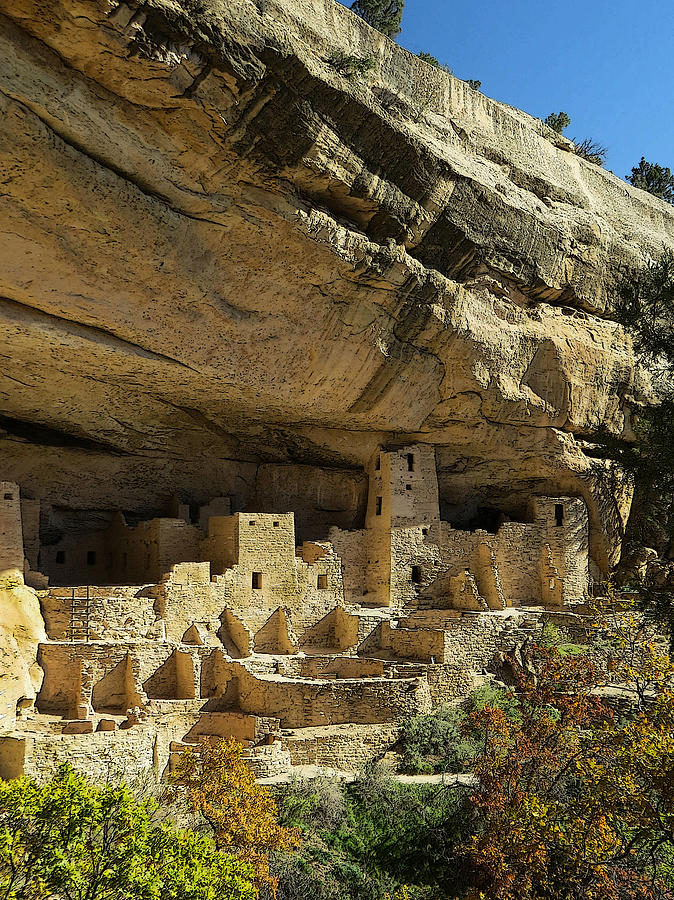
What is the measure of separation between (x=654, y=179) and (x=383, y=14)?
13255 millimetres

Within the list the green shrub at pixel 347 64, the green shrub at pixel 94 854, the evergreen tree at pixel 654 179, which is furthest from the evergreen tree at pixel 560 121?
the green shrub at pixel 94 854

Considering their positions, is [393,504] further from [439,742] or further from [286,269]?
[286,269]

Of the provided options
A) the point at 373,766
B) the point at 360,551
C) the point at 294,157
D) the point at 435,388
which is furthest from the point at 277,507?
the point at 294,157

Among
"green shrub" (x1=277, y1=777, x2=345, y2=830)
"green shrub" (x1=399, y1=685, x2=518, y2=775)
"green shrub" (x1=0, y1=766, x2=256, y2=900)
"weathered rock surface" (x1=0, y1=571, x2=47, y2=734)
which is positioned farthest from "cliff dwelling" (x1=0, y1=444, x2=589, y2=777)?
"green shrub" (x1=0, y1=766, x2=256, y2=900)

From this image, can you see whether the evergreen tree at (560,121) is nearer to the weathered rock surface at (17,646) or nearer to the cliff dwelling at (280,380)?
the cliff dwelling at (280,380)

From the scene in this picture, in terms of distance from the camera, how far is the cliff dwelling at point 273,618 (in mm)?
14305

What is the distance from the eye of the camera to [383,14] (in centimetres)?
2069

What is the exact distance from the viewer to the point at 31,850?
348 inches

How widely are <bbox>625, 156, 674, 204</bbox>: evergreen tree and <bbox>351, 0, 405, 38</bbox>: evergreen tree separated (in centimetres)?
1169

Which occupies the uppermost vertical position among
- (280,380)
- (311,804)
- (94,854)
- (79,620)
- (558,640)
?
(280,380)

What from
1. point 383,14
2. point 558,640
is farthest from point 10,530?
point 383,14

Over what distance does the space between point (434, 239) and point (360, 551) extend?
7703 mm

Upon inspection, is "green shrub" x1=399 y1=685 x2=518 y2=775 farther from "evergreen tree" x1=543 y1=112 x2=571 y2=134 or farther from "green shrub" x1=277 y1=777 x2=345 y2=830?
"evergreen tree" x1=543 y1=112 x2=571 y2=134

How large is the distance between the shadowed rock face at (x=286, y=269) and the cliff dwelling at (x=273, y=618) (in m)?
1.58
